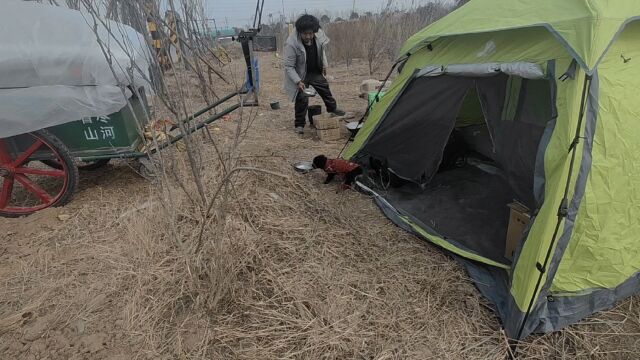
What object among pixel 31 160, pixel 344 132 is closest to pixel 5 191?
pixel 31 160

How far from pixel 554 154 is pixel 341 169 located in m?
2.04

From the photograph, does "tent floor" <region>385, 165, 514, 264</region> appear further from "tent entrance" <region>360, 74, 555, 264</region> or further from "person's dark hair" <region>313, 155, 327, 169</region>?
"person's dark hair" <region>313, 155, 327, 169</region>

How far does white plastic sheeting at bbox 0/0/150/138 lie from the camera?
2.66 m

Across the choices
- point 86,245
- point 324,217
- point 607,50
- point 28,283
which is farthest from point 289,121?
point 607,50

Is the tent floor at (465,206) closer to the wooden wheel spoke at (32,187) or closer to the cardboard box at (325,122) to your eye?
the cardboard box at (325,122)

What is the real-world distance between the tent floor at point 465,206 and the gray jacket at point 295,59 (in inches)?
96.1

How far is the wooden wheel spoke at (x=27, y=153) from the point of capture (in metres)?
2.91

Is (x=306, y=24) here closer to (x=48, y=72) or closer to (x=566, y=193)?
(x=48, y=72)

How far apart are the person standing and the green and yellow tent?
2.20 meters

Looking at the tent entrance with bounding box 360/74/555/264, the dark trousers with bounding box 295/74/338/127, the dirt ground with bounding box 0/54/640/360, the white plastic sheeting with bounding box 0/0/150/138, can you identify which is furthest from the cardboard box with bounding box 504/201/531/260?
the dark trousers with bounding box 295/74/338/127

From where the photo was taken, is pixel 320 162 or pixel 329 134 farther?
pixel 329 134

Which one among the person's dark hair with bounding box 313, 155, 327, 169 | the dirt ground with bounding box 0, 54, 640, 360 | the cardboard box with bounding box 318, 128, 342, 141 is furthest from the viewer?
the cardboard box with bounding box 318, 128, 342, 141

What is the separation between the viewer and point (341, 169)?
370 centimetres

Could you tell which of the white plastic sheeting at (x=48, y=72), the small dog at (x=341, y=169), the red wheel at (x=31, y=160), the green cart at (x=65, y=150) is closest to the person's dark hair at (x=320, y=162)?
the small dog at (x=341, y=169)
